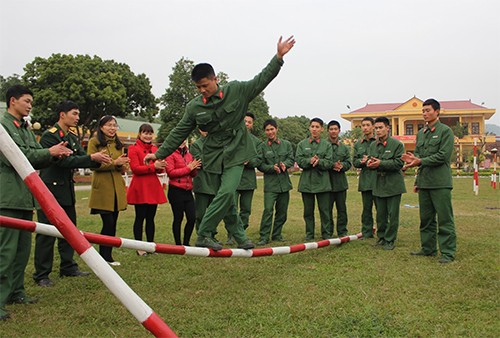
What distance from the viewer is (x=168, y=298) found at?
14.1 ft

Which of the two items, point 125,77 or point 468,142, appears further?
point 468,142

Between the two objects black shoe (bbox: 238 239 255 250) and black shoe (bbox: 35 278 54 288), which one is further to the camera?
black shoe (bbox: 238 239 255 250)

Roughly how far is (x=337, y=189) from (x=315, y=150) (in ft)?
2.68

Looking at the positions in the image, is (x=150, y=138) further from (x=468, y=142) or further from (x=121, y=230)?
(x=468, y=142)

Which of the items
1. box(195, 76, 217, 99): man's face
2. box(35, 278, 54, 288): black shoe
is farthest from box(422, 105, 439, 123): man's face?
box(35, 278, 54, 288): black shoe

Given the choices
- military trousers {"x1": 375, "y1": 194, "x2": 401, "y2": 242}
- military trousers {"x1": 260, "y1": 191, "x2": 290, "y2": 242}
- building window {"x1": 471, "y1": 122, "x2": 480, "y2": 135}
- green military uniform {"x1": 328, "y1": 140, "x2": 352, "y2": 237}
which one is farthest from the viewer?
building window {"x1": 471, "y1": 122, "x2": 480, "y2": 135}

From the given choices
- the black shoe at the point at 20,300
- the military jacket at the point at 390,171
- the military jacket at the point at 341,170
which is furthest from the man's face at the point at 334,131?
the black shoe at the point at 20,300

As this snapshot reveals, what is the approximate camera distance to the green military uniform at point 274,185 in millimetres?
7504

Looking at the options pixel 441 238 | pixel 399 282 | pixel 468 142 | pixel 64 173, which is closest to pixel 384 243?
pixel 441 238

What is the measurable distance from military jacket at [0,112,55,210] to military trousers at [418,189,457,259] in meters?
4.83

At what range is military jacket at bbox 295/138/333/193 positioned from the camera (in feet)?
25.1

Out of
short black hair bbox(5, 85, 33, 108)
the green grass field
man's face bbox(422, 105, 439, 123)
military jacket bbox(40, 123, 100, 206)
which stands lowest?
the green grass field

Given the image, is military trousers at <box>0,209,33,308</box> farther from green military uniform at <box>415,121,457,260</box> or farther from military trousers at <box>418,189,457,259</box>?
military trousers at <box>418,189,457,259</box>

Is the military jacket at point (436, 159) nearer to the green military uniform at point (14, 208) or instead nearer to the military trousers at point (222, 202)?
the military trousers at point (222, 202)
